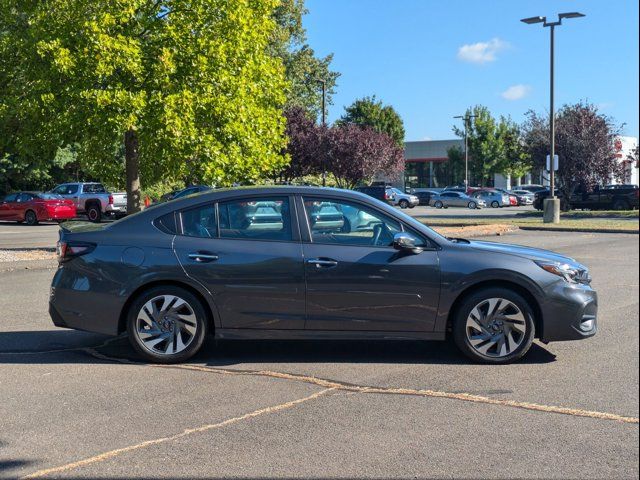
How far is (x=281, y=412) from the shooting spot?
4988 millimetres

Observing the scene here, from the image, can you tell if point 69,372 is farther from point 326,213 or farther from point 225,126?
point 225,126

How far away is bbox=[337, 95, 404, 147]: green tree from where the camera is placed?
75000 millimetres

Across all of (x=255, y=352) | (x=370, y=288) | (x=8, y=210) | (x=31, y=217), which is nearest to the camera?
(x=370, y=288)

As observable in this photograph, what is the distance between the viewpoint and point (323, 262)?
612cm

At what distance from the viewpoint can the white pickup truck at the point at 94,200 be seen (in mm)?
32094

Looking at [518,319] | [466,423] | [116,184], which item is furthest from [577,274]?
[116,184]

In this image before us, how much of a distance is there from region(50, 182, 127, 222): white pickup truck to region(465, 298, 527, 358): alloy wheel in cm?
2759

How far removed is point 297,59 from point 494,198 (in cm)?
1883

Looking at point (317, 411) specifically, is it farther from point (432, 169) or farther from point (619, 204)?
point (432, 169)

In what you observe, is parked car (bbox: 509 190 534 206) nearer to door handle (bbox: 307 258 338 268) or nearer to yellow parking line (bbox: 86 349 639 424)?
door handle (bbox: 307 258 338 268)

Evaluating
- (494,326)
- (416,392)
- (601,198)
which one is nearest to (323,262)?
(416,392)

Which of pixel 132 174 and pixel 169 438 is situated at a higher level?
pixel 132 174

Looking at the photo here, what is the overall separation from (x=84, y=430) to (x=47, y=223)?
30.1m

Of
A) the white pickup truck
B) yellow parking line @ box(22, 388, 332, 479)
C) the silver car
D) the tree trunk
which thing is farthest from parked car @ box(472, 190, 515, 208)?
yellow parking line @ box(22, 388, 332, 479)
